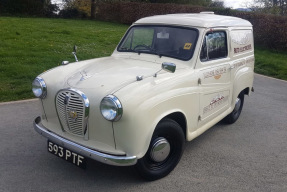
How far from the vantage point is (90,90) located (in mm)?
3059

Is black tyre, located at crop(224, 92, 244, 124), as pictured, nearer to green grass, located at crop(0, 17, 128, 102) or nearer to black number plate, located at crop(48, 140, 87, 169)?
black number plate, located at crop(48, 140, 87, 169)

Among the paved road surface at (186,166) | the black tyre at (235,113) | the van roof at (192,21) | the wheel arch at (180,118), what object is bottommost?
the paved road surface at (186,166)

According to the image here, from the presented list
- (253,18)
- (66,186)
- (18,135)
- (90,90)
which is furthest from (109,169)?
(253,18)

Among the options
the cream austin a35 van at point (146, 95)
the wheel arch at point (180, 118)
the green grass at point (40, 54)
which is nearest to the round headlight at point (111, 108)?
the cream austin a35 van at point (146, 95)

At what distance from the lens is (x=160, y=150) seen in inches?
130

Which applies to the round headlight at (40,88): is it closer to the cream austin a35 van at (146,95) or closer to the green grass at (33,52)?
the cream austin a35 van at (146,95)

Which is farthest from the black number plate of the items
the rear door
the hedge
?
the hedge

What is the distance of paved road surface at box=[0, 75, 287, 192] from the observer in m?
3.31

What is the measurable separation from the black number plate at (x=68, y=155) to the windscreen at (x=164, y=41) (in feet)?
5.72

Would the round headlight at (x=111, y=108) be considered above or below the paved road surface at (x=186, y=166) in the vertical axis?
above

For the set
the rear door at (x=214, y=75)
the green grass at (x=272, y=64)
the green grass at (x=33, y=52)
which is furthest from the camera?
the green grass at (x=272, y=64)

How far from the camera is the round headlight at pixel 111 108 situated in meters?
2.81

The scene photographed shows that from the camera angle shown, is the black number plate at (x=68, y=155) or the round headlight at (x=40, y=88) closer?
the black number plate at (x=68, y=155)

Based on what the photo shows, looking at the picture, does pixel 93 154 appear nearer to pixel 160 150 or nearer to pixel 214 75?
pixel 160 150
